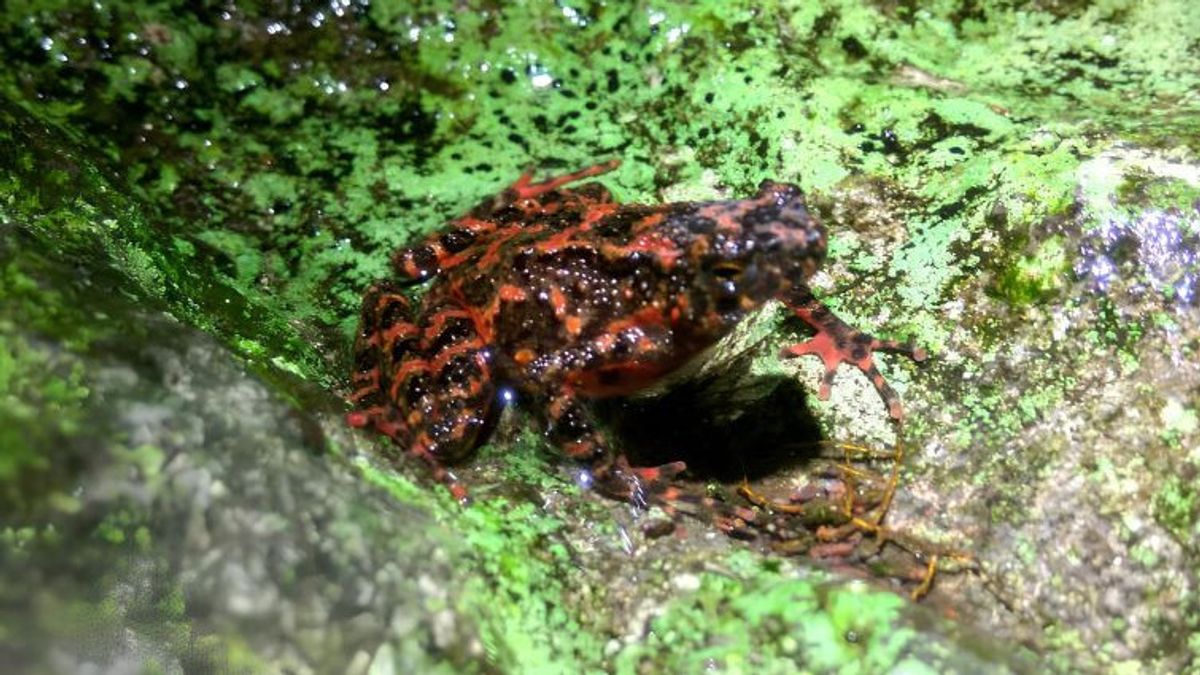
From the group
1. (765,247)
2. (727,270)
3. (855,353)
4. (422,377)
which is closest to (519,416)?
(422,377)

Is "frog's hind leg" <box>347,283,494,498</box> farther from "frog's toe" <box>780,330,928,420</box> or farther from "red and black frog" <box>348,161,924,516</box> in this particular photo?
"frog's toe" <box>780,330,928,420</box>

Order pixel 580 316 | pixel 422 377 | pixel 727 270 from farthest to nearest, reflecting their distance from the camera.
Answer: pixel 580 316, pixel 422 377, pixel 727 270

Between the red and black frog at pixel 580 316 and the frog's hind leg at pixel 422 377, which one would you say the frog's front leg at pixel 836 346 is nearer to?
the red and black frog at pixel 580 316

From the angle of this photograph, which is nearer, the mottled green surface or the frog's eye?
the mottled green surface

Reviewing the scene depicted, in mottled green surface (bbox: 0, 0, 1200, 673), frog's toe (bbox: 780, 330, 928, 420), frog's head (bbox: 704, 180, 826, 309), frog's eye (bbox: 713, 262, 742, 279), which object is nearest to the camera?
mottled green surface (bbox: 0, 0, 1200, 673)

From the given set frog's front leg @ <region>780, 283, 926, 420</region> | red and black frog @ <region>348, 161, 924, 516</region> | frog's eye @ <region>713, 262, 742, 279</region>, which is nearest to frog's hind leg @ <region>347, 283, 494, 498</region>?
red and black frog @ <region>348, 161, 924, 516</region>

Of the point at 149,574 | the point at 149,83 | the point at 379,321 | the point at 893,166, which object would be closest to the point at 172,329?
the point at 149,574

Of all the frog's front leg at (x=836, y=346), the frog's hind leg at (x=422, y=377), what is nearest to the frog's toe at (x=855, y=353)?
the frog's front leg at (x=836, y=346)

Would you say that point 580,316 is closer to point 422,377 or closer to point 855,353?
point 422,377
